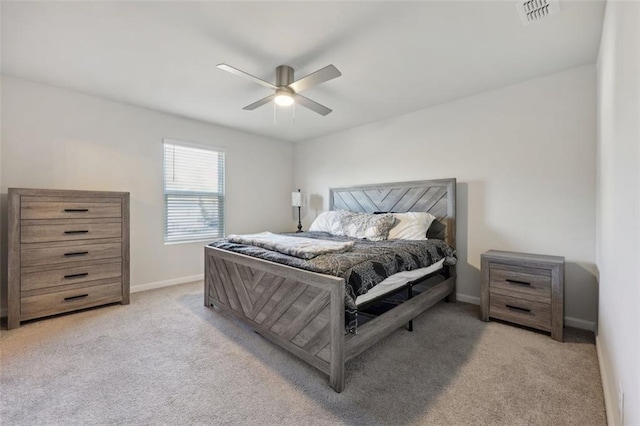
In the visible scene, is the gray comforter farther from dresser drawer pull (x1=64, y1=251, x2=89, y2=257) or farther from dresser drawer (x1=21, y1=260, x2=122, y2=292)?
dresser drawer pull (x1=64, y1=251, x2=89, y2=257)

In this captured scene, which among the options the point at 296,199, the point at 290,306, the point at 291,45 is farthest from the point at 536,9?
the point at 296,199

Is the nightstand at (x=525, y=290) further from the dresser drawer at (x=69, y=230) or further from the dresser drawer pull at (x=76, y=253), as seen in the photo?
the dresser drawer pull at (x=76, y=253)

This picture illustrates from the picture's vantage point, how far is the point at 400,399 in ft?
5.24

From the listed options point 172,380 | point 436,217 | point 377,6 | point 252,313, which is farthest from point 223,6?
point 436,217

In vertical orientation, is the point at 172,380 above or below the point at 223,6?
below

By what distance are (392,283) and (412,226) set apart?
115cm

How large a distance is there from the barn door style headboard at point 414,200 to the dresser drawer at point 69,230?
3.16 metres

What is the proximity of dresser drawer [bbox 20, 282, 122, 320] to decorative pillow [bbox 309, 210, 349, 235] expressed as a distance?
2583mm

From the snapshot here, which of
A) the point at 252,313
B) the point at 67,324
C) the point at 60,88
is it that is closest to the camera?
the point at 252,313

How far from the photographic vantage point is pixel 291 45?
7.19 ft

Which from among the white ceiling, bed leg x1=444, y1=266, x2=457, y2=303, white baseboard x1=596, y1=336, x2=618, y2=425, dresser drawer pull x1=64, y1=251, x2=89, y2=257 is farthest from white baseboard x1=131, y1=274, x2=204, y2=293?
white baseboard x1=596, y1=336, x2=618, y2=425

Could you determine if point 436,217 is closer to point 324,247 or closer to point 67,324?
point 324,247

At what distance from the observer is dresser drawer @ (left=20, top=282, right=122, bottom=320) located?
2.57 meters

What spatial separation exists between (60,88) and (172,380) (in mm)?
3439
